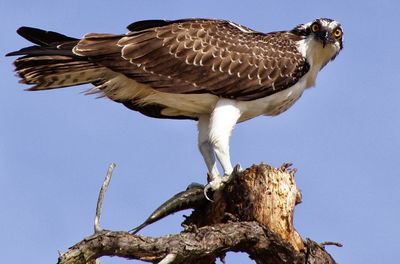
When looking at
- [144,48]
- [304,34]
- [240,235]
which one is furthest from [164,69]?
[240,235]

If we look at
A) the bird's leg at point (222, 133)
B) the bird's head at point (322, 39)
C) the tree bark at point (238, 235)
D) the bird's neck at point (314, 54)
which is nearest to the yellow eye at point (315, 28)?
the bird's head at point (322, 39)

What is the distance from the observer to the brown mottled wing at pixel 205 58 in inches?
400

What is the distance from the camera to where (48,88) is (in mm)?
10156

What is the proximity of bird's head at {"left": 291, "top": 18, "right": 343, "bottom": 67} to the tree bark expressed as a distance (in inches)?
94.4

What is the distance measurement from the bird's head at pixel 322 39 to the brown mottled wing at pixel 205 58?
0.21 meters

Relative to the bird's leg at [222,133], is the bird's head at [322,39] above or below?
above

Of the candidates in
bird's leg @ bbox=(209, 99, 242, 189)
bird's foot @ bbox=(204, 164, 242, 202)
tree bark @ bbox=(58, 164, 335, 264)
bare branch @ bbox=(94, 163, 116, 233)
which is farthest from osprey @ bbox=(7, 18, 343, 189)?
bare branch @ bbox=(94, 163, 116, 233)

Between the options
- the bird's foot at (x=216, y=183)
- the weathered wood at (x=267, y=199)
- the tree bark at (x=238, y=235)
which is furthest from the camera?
the bird's foot at (x=216, y=183)

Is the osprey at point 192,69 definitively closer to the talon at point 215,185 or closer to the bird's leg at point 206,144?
the bird's leg at point 206,144

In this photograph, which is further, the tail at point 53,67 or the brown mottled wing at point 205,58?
the brown mottled wing at point 205,58

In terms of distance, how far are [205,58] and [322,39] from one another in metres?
1.46

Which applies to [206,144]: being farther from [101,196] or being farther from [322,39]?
[101,196]

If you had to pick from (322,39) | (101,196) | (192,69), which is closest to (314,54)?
(322,39)

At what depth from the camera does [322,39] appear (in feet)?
35.5
